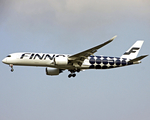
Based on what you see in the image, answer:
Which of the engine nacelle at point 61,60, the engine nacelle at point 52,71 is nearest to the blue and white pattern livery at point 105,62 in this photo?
the engine nacelle at point 61,60

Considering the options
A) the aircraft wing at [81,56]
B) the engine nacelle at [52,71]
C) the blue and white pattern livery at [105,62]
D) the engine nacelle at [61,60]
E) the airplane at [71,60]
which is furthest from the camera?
the engine nacelle at [52,71]

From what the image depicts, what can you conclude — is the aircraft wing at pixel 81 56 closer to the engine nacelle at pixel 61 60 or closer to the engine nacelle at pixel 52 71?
the engine nacelle at pixel 61 60

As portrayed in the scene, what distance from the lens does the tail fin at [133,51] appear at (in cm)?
6159

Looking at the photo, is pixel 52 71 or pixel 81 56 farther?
pixel 52 71

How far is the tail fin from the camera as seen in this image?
2425 inches

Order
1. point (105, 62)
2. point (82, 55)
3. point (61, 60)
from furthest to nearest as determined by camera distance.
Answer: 1. point (105, 62)
2. point (82, 55)
3. point (61, 60)

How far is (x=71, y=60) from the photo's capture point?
181ft

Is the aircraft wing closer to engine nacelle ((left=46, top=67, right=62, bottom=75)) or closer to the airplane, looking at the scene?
the airplane

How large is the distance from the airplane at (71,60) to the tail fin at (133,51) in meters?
1.76

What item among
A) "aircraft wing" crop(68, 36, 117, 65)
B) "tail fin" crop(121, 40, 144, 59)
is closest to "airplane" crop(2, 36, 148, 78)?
"aircraft wing" crop(68, 36, 117, 65)

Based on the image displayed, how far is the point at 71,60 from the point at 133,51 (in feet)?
48.3

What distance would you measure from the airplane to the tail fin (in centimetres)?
176

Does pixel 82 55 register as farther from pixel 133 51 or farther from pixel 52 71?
pixel 133 51

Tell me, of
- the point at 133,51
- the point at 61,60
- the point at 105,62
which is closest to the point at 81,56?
the point at 61,60
